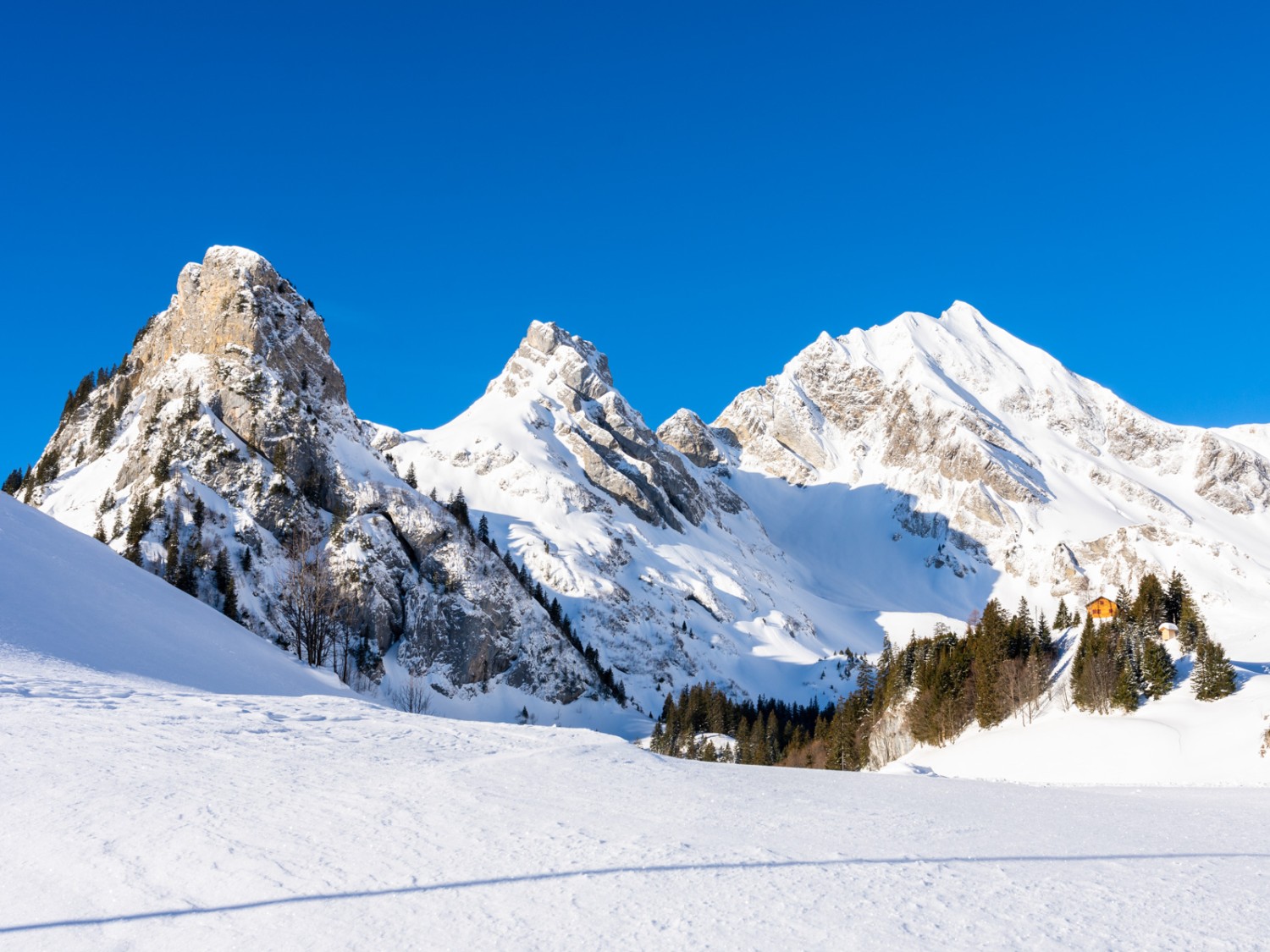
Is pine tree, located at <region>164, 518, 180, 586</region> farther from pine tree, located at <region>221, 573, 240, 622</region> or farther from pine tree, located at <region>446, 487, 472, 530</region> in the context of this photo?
pine tree, located at <region>446, 487, 472, 530</region>

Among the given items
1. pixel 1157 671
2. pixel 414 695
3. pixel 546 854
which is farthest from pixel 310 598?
pixel 1157 671

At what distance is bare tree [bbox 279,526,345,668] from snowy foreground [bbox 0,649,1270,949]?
3419 cm

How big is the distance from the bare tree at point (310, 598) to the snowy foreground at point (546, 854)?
112 feet

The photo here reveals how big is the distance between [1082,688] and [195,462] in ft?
231

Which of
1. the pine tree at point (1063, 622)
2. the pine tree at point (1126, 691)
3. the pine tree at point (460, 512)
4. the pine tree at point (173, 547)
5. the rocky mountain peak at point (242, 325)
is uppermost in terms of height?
the rocky mountain peak at point (242, 325)

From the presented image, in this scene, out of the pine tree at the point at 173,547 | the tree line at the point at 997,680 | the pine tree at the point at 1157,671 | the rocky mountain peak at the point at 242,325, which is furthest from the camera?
the rocky mountain peak at the point at 242,325

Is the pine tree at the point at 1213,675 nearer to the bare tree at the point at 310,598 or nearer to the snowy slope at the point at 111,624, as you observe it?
the snowy slope at the point at 111,624

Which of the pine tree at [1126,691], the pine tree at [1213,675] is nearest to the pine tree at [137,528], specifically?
the pine tree at [1126,691]

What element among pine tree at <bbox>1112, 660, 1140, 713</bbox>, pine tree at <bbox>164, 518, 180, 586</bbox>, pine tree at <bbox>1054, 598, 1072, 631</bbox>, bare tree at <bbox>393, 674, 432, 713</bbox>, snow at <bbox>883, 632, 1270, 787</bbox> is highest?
pine tree at <bbox>1054, 598, 1072, 631</bbox>

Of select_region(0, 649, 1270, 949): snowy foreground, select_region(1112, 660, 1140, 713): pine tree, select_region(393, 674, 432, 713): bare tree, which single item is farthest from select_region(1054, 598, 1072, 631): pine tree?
select_region(0, 649, 1270, 949): snowy foreground

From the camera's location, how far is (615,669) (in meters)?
118

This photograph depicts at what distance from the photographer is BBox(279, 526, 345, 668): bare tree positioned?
45.3 metres

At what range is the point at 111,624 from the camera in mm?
23484

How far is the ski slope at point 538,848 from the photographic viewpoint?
229 inches
